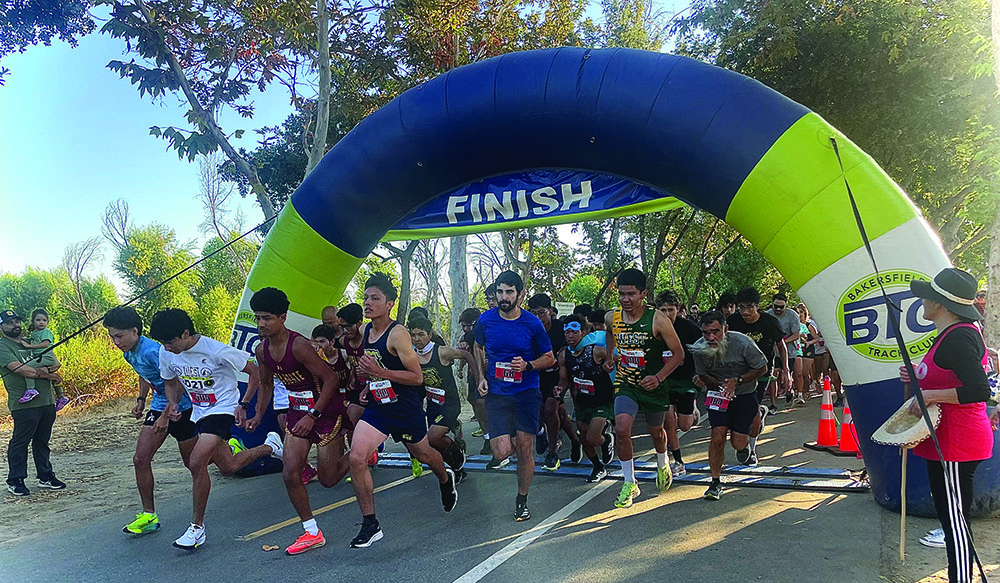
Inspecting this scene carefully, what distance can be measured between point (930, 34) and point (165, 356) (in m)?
11.4

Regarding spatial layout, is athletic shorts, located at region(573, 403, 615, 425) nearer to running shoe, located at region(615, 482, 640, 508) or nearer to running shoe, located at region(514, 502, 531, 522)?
running shoe, located at region(615, 482, 640, 508)

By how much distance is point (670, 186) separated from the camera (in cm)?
582

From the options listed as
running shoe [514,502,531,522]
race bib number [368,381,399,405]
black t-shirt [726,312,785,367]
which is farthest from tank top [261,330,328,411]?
black t-shirt [726,312,785,367]

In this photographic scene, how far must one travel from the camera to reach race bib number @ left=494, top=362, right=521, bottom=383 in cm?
536

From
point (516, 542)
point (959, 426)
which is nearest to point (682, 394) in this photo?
point (516, 542)

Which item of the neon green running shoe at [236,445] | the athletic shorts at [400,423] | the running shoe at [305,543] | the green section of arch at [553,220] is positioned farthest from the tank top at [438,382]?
the neon green running shoe at [236,445]

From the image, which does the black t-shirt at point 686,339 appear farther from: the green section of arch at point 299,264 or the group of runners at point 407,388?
the green section of arch at point 299,264

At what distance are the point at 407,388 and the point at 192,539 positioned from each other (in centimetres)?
191

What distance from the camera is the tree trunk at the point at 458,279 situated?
553 inches

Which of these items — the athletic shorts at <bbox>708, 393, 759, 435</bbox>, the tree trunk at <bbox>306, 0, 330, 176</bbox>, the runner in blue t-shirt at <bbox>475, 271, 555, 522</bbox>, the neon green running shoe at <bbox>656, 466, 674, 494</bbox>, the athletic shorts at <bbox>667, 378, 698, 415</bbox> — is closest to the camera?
the runner in blue t-shirt at <bbox>475, 271, 555, 522</bbox>

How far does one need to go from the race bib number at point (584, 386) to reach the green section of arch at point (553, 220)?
1.65 meters

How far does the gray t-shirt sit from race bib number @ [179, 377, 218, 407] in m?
4.10

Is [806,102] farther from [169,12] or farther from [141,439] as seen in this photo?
[141,439]

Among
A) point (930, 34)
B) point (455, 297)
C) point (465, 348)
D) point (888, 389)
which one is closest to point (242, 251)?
point (455, 297)
